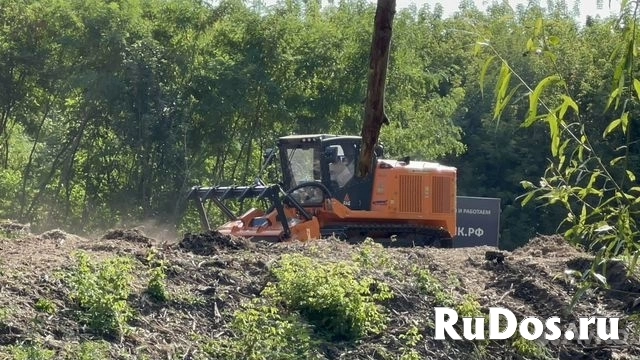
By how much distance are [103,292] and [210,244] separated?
360 cm

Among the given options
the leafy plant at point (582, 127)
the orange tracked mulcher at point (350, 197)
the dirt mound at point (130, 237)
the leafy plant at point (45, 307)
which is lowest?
the orange tracked mulcher at point (350, 197)

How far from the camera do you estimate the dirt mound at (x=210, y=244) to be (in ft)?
45.4

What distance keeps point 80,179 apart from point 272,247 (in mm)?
20327

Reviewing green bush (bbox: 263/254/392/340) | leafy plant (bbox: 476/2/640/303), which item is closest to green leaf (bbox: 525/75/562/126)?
leafy plant (bbox: 476/2/640/303)

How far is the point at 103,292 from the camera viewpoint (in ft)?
34.6

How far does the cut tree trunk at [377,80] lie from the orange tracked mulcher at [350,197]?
48.5 feet

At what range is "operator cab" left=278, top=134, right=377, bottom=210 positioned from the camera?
70.4 feet

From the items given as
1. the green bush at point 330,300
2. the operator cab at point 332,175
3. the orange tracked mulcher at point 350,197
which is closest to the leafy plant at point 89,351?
the green bush at point 330,300

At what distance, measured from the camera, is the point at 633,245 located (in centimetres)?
516

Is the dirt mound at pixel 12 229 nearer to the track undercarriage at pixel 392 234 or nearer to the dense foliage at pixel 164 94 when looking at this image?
the track undercarriage at pixel 392 234

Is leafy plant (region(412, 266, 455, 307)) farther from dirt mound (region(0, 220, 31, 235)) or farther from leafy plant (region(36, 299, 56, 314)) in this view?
dirt mound (region(0, 220, 31, 235))

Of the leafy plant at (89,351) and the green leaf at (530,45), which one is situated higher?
the green leaf at (530,45)

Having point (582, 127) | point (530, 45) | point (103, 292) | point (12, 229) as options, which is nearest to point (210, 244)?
point (12, 229)

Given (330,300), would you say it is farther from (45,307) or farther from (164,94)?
(164,94)
